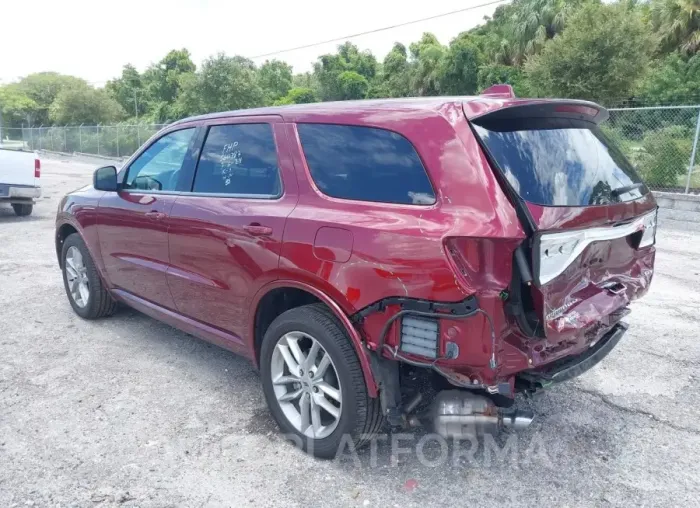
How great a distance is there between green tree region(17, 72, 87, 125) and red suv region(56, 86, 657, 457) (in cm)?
6452

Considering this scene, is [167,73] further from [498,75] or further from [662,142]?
[662,142]

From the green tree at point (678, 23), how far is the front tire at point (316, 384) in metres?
25.7

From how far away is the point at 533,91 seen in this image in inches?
882

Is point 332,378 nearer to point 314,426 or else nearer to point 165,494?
point 314,426

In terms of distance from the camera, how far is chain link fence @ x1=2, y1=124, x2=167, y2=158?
26891 mm

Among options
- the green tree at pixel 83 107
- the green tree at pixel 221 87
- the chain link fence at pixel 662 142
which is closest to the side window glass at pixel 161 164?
the chain link fence at pixel 662 142

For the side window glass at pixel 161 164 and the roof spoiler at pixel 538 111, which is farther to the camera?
the side window glass at pixel 161 164

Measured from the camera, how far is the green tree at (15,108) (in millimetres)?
57822

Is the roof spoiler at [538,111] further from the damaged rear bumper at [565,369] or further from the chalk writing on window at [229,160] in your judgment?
the chalk writing on window at [229,160]

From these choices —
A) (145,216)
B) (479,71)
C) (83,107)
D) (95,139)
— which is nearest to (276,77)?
(83,107)

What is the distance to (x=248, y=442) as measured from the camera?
3.10 m

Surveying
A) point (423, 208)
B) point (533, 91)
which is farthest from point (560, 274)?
point (533, 91)

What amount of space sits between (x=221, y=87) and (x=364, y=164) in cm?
3385

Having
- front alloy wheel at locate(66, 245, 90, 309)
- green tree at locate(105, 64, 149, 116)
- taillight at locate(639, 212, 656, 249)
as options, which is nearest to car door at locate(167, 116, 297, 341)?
front alloy wheel at locate(66, 245, 90, 309)
